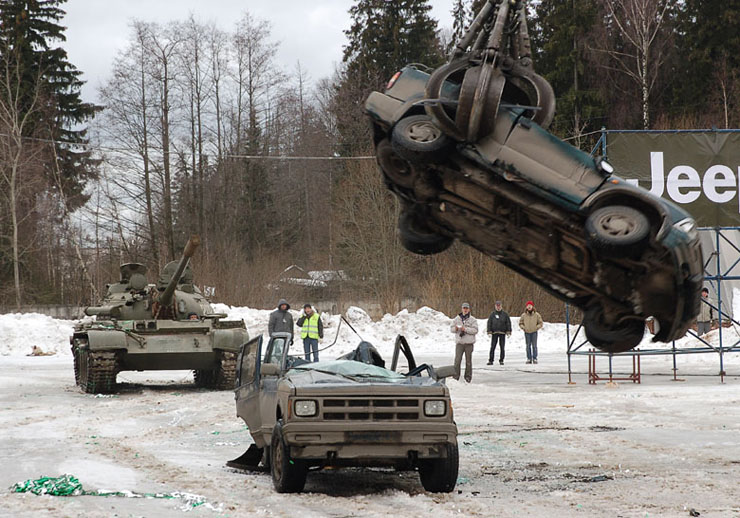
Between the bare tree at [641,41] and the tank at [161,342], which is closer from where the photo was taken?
the tank at [161,342]

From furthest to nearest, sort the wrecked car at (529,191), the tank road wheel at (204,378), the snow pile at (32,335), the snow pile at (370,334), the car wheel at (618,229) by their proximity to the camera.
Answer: the snow pile at (32,335) → the snow pile at (370,334) → the tank road wheel at (204,378) → the wrecked car at (529,191) → the car wheel at (618,229)

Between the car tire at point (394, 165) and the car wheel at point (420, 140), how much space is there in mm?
585

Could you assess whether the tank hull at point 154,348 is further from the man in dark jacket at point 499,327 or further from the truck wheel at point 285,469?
the truck wheel at point 285,469

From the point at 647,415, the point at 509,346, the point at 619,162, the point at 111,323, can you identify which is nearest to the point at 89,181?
the point at 509,346

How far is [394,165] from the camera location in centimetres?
982

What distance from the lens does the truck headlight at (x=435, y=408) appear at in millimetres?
8812

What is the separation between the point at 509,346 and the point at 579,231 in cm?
2418

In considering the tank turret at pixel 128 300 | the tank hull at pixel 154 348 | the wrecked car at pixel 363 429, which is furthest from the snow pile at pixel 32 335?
the wrecked car at pixel 363 429

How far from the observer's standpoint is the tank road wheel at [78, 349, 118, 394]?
61.6 feet

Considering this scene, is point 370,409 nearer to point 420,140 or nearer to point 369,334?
point 420,140

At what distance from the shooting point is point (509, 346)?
107 ft

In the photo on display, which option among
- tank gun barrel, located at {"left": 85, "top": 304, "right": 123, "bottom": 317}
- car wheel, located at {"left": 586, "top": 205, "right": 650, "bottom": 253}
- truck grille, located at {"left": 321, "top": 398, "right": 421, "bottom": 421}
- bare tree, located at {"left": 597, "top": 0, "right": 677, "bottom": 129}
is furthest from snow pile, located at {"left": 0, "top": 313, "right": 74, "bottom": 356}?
car wheel, located at {"left": 586, "top": 205, "right": 650, "bottom": 253}

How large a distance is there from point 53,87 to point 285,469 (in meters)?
47.8

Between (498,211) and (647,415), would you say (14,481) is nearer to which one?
(498,211)
